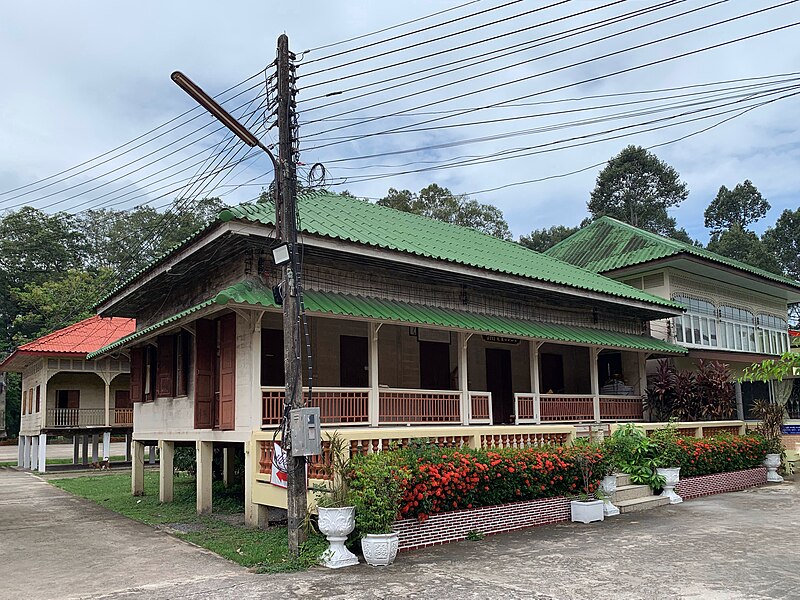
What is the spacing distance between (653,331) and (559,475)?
A: 11544mm

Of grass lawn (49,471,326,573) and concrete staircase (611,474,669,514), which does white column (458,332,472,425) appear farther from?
grass lawn (49,471,326,573)

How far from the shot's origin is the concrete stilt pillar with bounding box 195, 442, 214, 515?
1384cm

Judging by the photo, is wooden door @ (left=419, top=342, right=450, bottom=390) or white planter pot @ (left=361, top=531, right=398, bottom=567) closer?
white planter pot @ (left=361, top=531, right=398, bottom=567)

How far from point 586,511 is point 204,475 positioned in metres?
7.15

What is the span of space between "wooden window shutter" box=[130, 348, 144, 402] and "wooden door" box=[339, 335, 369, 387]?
534cm

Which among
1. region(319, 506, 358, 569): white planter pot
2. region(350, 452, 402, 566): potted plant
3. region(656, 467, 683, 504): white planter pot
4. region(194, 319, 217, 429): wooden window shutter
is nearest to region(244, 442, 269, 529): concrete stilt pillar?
region(194, 319, 217, 429): wooden window shutter

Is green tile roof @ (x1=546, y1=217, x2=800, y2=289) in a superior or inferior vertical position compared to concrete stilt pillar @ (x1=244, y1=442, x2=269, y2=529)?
superior

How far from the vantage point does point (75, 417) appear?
29781 mm

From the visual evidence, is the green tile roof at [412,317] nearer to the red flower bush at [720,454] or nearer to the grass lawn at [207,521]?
the red flower bush at [720,454]

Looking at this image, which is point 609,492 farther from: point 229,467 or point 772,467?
point 229,467

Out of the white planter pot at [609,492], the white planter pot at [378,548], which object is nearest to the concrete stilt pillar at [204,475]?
the white planter pot at [378,548]

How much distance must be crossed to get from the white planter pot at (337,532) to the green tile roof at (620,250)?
15704 millimetres

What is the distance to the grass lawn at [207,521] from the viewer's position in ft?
31.0

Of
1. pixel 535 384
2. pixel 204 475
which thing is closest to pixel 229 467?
pixel 204 475
